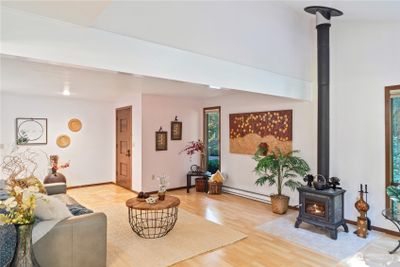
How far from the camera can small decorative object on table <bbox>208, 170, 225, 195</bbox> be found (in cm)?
593

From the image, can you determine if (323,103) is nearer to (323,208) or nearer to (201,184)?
(323,208)

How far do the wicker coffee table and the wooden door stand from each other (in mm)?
2289

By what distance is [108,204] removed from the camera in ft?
16.9

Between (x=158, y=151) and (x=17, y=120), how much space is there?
3179 mm

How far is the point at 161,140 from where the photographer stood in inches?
242

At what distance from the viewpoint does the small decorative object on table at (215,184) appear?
5926 millimetres

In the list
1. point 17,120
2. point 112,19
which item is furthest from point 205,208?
point 17,120

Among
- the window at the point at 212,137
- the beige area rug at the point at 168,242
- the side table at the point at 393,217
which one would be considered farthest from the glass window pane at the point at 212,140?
the side table at the point at 393,217

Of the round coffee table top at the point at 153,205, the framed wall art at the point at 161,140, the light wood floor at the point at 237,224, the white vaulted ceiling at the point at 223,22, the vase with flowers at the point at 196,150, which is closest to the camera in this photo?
the white vaulted ceiling at the point at 223,22

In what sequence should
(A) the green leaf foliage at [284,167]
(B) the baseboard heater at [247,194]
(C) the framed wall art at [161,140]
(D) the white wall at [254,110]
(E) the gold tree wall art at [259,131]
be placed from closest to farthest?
(A) the green leaf foliage at [284,167] < (D) the white wall at [254,110] < (E) the gold tree wall art at [259,131] < (B) the baseboard heater at [247,194] < (C) the framed wall art at [161,140]

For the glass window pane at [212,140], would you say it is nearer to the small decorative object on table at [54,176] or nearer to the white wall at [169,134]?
the white wall at [169,134]

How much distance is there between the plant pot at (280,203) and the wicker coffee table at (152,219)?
5.87ft

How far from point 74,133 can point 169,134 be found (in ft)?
7.99

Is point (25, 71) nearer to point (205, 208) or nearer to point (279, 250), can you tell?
point (205, 208)
